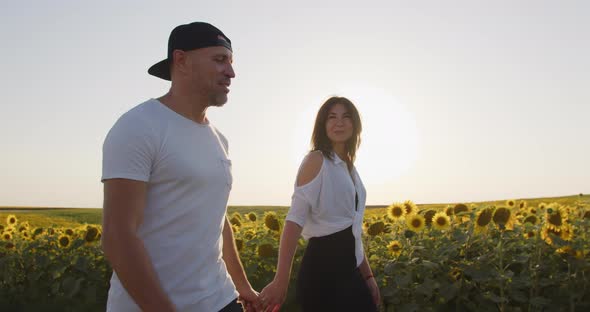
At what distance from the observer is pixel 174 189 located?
7.81 ft

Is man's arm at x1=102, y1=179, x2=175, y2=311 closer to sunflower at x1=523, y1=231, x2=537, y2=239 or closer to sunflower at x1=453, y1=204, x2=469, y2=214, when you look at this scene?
sunflower at x1=523, y1=231, x2=537, y2=239

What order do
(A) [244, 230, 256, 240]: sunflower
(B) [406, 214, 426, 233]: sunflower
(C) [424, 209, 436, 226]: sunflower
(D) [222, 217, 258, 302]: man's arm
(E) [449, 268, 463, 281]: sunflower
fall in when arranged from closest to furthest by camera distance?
1. (D) [222, 217, 258, 302]: man's arm
2. (E) [449, 268, 463, 281]: sunflower
3. (B) [406, 214, 426, 233]: sunflower
4. (C) [424, 209, 436, 226]: sunflower
5. (A) [244, 230, 256, 240]: sunflower

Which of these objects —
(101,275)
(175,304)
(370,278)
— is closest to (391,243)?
(370,278)

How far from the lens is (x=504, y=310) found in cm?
518

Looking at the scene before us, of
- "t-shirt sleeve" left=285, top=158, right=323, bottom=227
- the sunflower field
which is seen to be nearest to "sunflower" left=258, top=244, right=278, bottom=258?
the sunflower field

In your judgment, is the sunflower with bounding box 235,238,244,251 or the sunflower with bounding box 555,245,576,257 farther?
the sunflower with bounding box 235,238,244,251

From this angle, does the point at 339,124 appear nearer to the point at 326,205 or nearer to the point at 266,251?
the point at 326,205

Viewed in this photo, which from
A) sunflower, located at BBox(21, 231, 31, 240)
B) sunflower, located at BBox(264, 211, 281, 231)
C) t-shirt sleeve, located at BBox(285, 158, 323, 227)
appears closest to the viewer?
t-shirt sleeve, located at BBox(285, 158, 323, 227)

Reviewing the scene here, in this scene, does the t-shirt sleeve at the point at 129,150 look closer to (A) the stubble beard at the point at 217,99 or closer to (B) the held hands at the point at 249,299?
(A) the stubble beard at the point at 217,99

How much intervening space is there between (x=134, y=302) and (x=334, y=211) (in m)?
1.86

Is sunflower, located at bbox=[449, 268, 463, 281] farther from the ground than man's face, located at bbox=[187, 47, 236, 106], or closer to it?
closer to it

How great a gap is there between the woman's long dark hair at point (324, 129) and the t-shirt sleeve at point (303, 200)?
0.38 metres

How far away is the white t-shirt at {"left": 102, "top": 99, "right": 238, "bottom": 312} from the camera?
2232 mm

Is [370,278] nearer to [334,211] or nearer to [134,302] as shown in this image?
[334,211]
